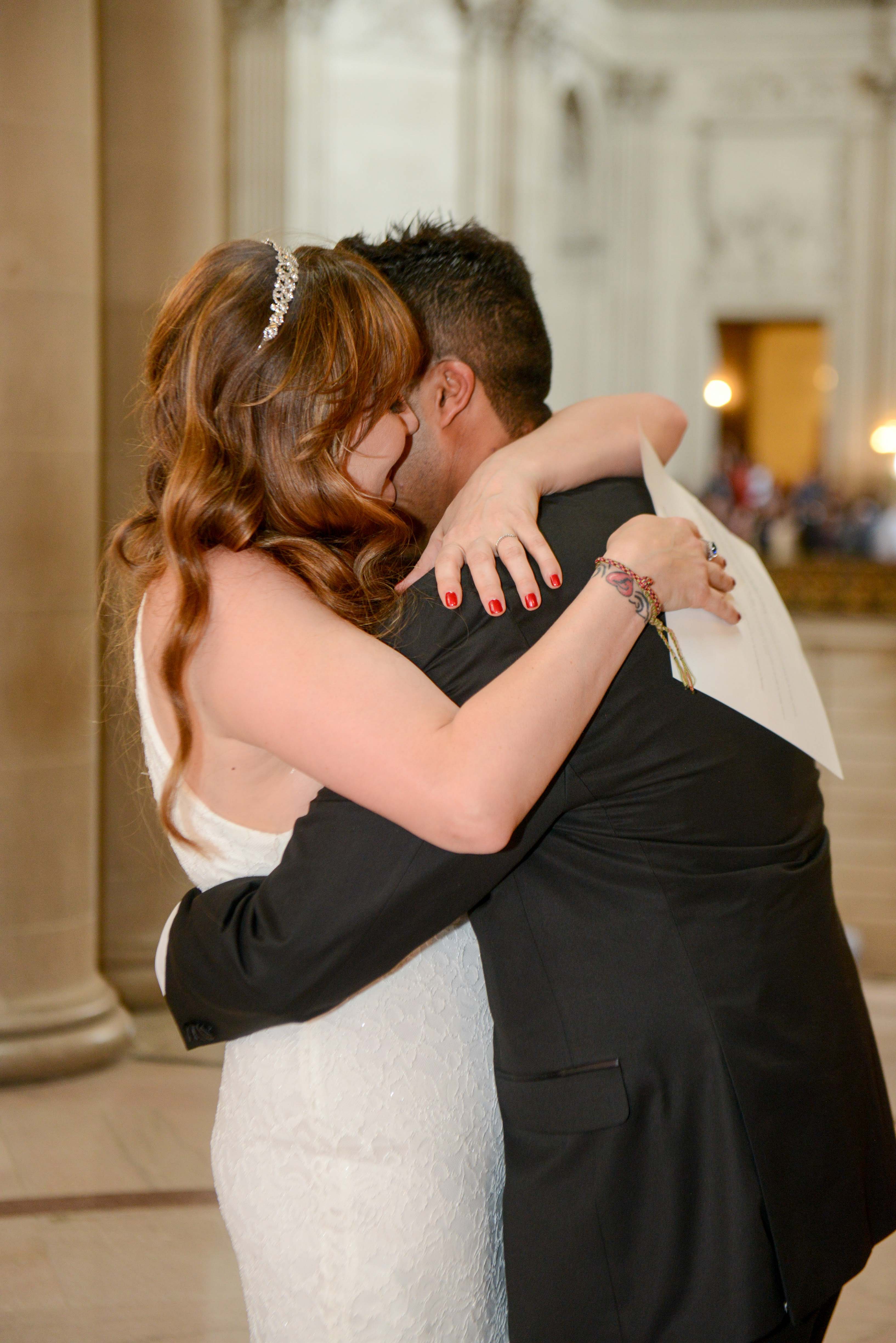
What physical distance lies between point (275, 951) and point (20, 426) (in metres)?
3.40

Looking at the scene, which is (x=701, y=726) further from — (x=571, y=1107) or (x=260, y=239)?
(x=260, y=239)

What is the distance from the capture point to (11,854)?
451cm

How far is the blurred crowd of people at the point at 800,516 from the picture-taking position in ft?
71.1

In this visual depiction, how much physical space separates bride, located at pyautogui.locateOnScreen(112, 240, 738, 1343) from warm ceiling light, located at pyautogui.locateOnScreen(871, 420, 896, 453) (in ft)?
78.8

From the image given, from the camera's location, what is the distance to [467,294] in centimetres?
191

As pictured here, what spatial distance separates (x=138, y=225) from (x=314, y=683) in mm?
4071

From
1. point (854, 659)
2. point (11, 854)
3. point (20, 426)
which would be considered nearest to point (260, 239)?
point (20, 426)

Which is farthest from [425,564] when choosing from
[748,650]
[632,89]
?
[632,89]

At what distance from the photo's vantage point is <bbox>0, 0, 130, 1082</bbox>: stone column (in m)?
4.35

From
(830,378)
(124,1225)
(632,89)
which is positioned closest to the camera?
(124,1225)

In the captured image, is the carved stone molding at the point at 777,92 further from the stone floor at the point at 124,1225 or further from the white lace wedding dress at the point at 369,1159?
the white lace wedding dress at the point at 369,1159

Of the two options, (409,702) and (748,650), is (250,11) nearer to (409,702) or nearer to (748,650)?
(748,650)

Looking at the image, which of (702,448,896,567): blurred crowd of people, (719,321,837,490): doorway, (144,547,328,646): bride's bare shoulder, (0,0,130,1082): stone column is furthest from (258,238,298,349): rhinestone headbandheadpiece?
(719,321,837,490): doorway

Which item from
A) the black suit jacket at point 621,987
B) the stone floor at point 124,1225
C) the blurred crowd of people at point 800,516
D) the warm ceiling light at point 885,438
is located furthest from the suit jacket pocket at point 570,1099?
the warm ceiling light at point 885,438
